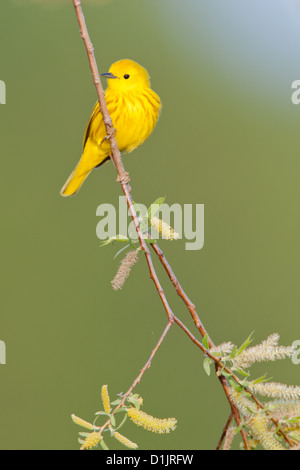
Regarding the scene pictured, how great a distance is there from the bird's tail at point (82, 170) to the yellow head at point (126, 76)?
0.83ft

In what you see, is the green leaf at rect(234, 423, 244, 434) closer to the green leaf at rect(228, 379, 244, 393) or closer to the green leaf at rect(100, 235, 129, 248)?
the green leaf at rect(228, 379, 244, 393)

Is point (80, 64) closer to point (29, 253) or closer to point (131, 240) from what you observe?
point (29, 253)

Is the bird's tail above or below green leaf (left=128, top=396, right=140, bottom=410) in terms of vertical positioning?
above

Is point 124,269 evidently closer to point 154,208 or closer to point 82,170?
point 154,208

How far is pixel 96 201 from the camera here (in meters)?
4.48

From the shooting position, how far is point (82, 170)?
A: 211 cm

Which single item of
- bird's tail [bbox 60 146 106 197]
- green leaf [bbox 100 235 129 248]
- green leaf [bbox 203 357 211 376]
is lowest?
green leaf [bbox 203 357 211 376]

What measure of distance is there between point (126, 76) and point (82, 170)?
1.45ft

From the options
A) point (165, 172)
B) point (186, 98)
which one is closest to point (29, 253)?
point (165, 172)

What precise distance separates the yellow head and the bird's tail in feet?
0.83

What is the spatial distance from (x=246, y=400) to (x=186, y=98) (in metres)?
4.88

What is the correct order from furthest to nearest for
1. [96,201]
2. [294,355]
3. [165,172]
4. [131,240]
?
[165,172]
[96,201]
[131,240]
[294,355]

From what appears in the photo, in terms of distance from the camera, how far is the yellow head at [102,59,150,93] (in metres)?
1.68

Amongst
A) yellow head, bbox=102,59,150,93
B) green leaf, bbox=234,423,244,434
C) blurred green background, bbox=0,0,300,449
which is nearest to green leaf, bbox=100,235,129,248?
green leaf, bbox=234,423,244,434
